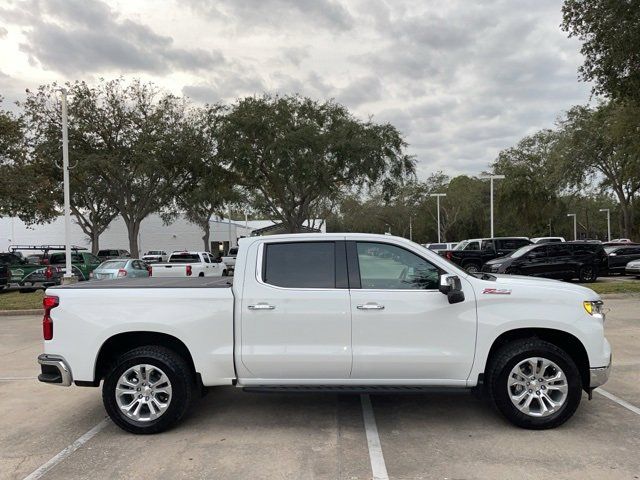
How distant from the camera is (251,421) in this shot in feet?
17.1

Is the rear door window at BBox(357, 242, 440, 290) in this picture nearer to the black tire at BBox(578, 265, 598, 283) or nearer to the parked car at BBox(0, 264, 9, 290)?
the black tire at BBox(578, 265, 598, 283)

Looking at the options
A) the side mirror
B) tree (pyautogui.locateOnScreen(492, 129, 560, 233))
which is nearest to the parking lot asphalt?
the side mirror

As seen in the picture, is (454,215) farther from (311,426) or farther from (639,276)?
(311,426)

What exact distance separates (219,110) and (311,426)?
25.8m

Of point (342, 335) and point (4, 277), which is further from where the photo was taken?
point (4, 277)

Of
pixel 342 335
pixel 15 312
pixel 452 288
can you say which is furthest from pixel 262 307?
pixel 15 312

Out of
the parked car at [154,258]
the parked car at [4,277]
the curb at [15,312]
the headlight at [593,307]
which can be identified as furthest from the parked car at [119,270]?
the headlight at [593,307]

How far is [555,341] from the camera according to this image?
5109mm

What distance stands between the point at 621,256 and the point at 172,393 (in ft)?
76.3

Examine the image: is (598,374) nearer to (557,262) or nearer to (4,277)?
(557,262)

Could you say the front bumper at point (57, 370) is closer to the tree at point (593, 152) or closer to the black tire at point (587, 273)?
the black tire at point (587, 273)

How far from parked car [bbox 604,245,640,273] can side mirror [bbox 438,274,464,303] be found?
21370 millimetres

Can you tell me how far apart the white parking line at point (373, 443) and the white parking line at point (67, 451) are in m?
2.52

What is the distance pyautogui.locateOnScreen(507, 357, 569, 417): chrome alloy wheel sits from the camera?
4.79 m
